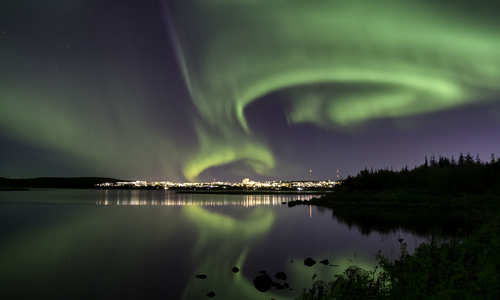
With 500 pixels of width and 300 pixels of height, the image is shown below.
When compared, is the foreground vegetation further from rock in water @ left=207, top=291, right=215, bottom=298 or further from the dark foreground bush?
rock in water @ left=207, top=291, right=215, bottom=298

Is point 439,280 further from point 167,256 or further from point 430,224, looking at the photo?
point 430,224

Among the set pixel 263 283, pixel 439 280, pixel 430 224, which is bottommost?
pixel 430 224

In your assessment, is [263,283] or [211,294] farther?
[263,283]

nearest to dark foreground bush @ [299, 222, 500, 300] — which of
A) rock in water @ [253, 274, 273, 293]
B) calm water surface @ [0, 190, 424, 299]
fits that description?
calm water surface @ [0, 190, 424, 299]

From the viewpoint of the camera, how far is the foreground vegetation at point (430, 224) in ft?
39.2

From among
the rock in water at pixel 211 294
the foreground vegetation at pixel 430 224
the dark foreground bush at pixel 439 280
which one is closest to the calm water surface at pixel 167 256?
the rock in water at pixel 211 294

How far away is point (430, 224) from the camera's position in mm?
50250

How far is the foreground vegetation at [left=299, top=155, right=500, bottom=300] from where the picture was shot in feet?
39.2

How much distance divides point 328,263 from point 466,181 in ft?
261

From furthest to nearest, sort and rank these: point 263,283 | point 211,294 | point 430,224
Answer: point 430,224, point 263,283, point 211,294

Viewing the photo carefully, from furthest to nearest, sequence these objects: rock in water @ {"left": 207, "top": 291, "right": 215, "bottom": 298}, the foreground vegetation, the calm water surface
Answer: the calm water surface, rock in water @ {"left": 207, "top": 291, "right": 215, "bottom": 298}, the foreground vegetation

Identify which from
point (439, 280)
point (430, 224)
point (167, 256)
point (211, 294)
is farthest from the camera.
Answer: point (430, 224)

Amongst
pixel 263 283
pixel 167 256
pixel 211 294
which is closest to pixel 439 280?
pixel 263 283

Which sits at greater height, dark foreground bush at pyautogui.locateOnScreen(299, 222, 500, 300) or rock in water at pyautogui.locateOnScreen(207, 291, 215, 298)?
dark foreground bush at pyautogui.locateOnScreen(299, 222, 500, 300)
